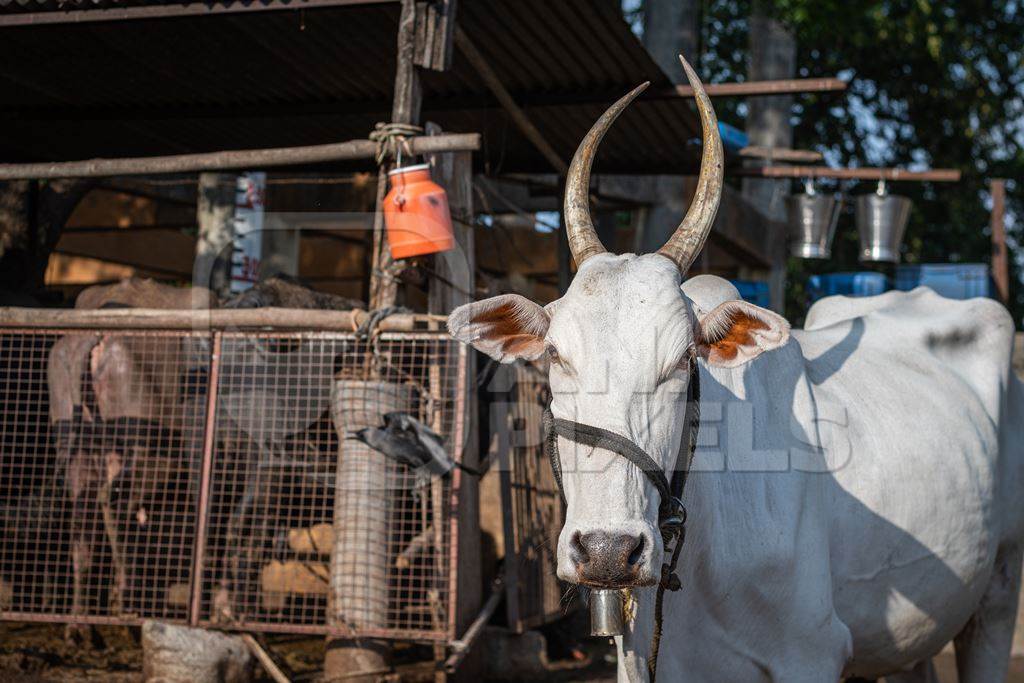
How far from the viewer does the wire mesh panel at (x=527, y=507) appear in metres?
5.70

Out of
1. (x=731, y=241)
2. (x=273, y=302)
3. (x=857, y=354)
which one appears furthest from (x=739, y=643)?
(x=731, y=241)

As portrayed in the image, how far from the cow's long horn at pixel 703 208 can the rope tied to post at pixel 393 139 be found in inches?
78.7

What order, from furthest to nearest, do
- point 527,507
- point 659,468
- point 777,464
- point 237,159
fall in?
1. point 527,507
2. point 237,159
3. point 777,464
4. point 659,468

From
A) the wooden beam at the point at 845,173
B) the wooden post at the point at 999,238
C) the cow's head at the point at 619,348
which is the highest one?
the wooden beam at the point at 845,173

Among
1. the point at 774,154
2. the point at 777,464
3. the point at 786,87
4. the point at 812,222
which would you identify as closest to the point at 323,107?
the point at 786,87

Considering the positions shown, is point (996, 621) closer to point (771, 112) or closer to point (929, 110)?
point (771, 112)

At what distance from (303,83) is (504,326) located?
442 centimetres

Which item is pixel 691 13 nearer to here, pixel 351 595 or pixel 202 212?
pixel 202 212

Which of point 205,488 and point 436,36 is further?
point 205,488

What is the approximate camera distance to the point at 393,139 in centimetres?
484

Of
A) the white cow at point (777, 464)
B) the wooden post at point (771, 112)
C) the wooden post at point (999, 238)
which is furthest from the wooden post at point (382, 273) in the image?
the wooden post at point (771, 112)

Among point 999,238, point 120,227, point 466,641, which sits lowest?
point 466,641

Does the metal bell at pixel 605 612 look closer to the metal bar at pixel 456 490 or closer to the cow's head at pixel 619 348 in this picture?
the cow's head at pixel 619 348

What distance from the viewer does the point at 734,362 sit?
2932 millimetres
